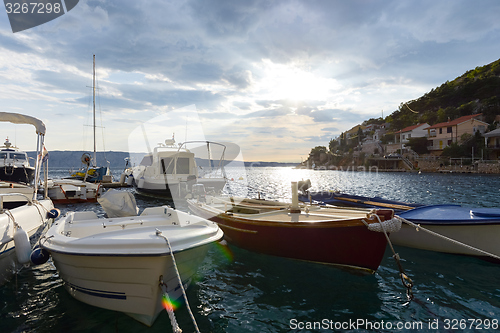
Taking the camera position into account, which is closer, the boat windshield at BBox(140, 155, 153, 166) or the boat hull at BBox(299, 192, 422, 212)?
the boat hull at BBox(299, 192, 422, 212)

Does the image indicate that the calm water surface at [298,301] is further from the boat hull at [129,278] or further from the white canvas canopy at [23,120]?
the white canvas canopy at [23,120]

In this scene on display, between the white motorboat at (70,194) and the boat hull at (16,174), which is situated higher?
the boat hull at (16,174)

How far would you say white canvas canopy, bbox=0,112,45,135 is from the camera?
Result: 8023 mm

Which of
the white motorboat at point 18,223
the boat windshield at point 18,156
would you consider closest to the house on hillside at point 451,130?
the white motorboat at point 18,223

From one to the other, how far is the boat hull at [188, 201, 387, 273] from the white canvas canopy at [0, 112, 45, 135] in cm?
706

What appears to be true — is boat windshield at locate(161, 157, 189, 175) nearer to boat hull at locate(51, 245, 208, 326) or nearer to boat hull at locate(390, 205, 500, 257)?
boat hull at locate(390, 205, 500, 257)

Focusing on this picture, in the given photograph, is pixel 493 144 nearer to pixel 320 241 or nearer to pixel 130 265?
pixel 320 241

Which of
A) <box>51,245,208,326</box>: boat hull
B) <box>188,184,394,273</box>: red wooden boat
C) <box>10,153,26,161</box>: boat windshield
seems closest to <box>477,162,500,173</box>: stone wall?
<box>188,184,394,273</box>: red wooden boat

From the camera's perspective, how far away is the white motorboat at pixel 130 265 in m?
3.94

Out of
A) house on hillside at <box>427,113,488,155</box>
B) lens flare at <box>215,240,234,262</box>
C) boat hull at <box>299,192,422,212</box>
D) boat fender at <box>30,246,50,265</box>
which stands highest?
house on hillside at <box>427,113,488,155</box>

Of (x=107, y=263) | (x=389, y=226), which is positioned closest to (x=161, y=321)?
(x=107, y=263)

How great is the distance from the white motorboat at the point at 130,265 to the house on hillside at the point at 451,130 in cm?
8136

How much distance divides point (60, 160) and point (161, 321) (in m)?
207

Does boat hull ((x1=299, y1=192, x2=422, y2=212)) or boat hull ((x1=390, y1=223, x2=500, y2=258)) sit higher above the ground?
boat hull ((x1=299, y1=192, x2=422, y2=212))
